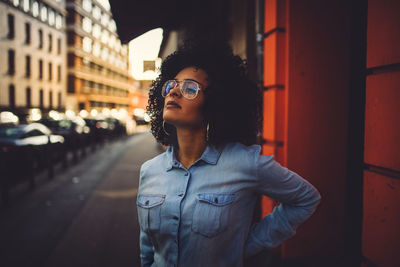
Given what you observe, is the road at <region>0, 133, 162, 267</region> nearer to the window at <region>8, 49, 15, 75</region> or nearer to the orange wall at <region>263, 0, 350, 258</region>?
the orange wall at <region>263, 0, 350, 258</region>

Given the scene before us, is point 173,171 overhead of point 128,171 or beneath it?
overhead

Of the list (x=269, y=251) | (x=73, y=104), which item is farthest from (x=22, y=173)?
(x=73, y=104)

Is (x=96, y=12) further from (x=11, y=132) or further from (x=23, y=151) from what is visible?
(x=23, y=151)

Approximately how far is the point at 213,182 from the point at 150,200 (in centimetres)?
42

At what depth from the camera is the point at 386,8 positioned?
65.7 inches

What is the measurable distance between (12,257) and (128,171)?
5.90 m

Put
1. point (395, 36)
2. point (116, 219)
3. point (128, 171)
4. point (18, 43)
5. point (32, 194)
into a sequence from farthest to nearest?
1. point (18, 43)
2. point (128, 171)
3. point (32, 194)
4. point (116, 219)
5. point (395, 36)

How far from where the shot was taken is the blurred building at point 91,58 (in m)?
44.0

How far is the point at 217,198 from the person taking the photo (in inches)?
60.9

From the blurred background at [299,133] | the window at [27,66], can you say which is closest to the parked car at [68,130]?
the blurred background at [299,133]

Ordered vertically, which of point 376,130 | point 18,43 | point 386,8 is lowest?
point 376,130

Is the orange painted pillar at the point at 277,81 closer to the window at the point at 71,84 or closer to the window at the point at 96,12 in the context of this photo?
the window at the point at 71,84

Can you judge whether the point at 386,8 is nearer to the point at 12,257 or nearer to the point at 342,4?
the point at 342,4

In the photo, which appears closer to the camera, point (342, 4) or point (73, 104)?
point (342, 4)
